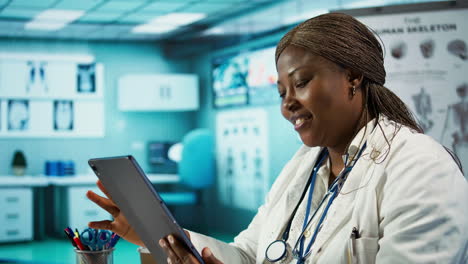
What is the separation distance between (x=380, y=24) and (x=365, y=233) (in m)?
1.87

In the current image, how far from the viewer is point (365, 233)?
4.00 feet

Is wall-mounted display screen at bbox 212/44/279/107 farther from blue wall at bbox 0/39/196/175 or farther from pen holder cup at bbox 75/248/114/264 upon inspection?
pen holder cup at bbox 75/248/114/264

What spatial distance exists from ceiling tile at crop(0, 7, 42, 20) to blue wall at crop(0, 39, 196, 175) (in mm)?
224

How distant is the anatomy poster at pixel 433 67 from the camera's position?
2.78m

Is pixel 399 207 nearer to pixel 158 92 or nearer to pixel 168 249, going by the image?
pixel 168 249

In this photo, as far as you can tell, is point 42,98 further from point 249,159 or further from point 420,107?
point 420,107

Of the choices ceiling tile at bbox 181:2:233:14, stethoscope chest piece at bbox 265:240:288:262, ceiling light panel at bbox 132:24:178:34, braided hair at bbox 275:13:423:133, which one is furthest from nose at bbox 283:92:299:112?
ceiling tile at bbox 181:2:233:14

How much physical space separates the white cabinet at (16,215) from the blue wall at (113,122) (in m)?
0.24

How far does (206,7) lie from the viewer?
19.5ft

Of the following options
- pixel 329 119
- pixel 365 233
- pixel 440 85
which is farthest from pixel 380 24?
pixel 365 233

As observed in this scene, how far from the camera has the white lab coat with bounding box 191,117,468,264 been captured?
1123 mm

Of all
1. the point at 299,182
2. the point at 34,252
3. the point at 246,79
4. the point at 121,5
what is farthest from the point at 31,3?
the point at 299,182

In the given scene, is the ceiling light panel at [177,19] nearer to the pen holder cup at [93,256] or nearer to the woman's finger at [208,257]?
the pen holder cup at [93,256]

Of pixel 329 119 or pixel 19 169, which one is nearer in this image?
pixel 329 119
